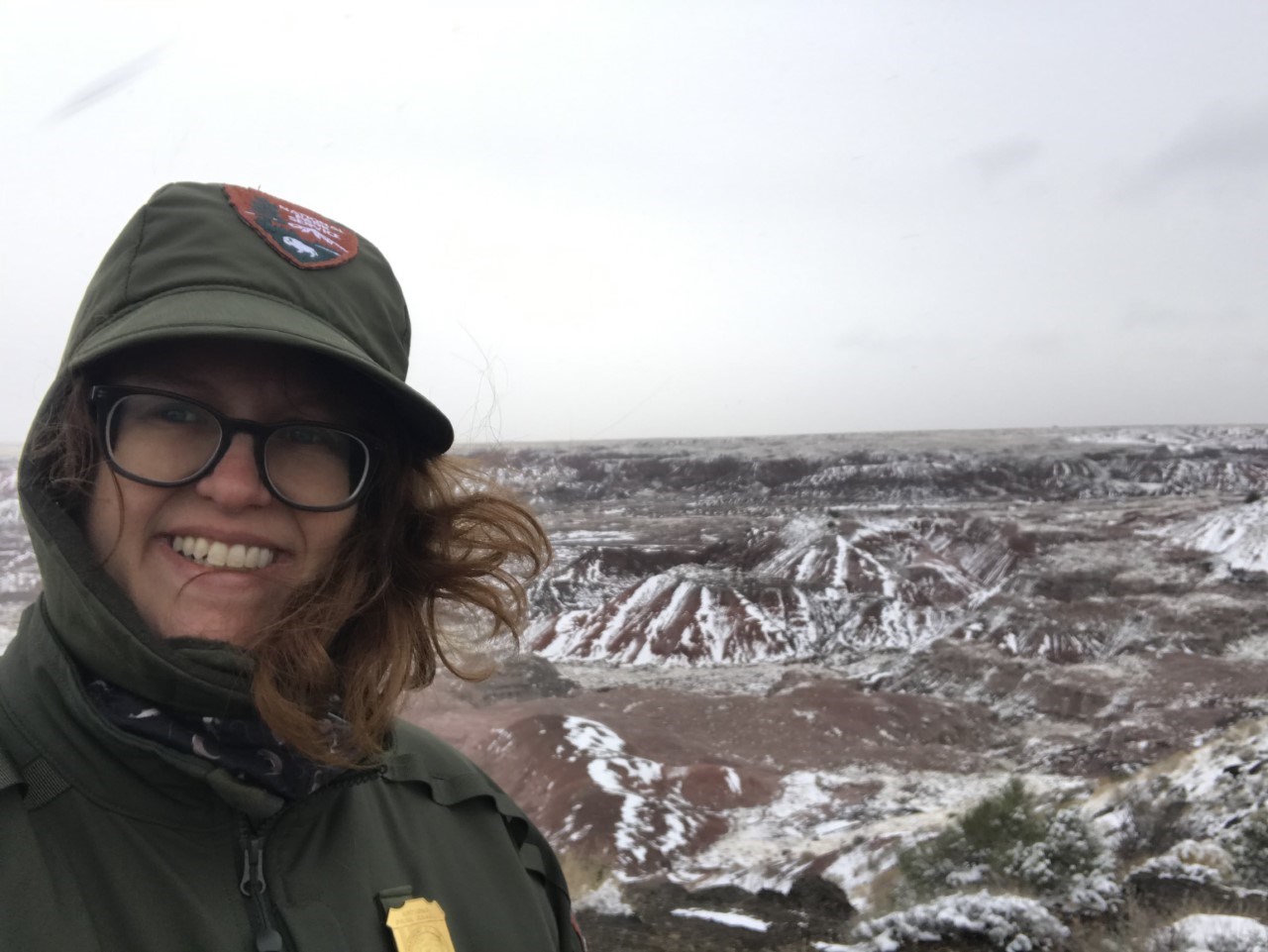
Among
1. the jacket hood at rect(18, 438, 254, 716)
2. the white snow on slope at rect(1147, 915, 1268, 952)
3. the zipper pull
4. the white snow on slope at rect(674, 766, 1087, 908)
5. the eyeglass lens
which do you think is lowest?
the white snow on slope at rect(674, 766, 1087, 908)

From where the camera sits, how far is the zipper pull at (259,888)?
148 cm

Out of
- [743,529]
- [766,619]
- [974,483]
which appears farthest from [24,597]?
[974,483]

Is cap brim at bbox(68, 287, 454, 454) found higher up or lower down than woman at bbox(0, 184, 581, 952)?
higher up

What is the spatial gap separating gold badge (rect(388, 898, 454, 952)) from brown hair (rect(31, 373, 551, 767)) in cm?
31

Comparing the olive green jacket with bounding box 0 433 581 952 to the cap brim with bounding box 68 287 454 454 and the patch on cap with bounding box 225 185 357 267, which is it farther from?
the patch on cap with bounding box 225 185 357 267

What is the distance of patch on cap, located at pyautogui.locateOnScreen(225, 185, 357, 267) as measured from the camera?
5.47 feet

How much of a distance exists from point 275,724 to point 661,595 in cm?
3896

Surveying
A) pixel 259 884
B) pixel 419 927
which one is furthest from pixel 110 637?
pixel 419 927

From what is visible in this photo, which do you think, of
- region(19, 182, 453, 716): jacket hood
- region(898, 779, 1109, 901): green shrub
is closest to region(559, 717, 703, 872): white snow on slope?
region(898, 779, 1109, 901): green shrub

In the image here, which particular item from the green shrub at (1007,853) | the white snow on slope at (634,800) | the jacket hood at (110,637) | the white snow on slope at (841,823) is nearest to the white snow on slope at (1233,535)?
the white snow on slope at (841,823)

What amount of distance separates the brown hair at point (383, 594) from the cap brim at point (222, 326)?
8.2 inches

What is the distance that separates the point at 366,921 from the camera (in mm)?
1672

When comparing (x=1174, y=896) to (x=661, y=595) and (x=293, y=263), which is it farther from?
(x=661, y=595)

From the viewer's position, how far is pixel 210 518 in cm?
166
